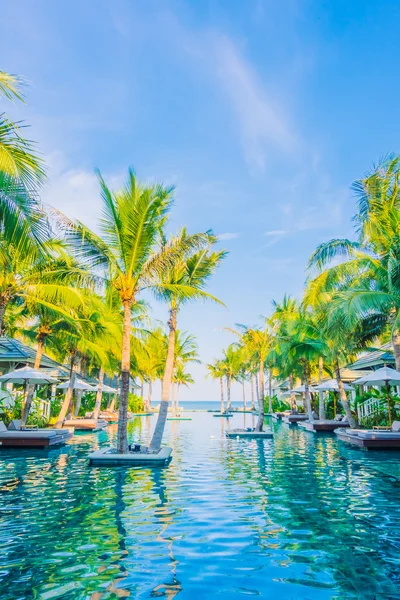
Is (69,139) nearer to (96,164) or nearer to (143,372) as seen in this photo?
(96,164)

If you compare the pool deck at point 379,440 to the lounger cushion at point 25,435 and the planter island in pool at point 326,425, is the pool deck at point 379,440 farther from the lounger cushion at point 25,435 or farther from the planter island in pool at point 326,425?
the lounger cushion at point 25,435

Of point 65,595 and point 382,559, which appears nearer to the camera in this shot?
point 65,595

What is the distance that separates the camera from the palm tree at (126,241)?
11960mm

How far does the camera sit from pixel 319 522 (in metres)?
6.32

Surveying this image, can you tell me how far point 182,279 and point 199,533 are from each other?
965 centimetres

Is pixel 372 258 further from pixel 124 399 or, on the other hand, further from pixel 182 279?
pixel 124 399

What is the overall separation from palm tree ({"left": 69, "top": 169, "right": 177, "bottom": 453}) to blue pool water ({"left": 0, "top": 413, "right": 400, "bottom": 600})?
13.6ft

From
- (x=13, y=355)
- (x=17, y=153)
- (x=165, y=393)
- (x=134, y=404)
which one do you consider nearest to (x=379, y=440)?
(x=165, y=393)

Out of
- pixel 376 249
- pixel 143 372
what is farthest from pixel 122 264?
pixel 143 372

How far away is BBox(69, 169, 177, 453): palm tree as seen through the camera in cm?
1196

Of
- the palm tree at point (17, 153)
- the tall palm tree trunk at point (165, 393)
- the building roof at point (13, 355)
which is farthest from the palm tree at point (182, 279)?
the building roof at point (13, 355)

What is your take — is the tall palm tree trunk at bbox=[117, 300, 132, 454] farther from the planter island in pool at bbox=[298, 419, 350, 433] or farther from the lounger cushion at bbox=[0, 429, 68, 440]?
the planter island in pool at bbox=[298, 419, 350, 433]

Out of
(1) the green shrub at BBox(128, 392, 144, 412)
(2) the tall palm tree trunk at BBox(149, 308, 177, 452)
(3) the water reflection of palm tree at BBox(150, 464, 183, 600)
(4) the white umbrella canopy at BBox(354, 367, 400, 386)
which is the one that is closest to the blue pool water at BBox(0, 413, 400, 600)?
(3) the water reflection of palm tree at BBox(150, 464, 183, 600)

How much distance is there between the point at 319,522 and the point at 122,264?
899 cm
